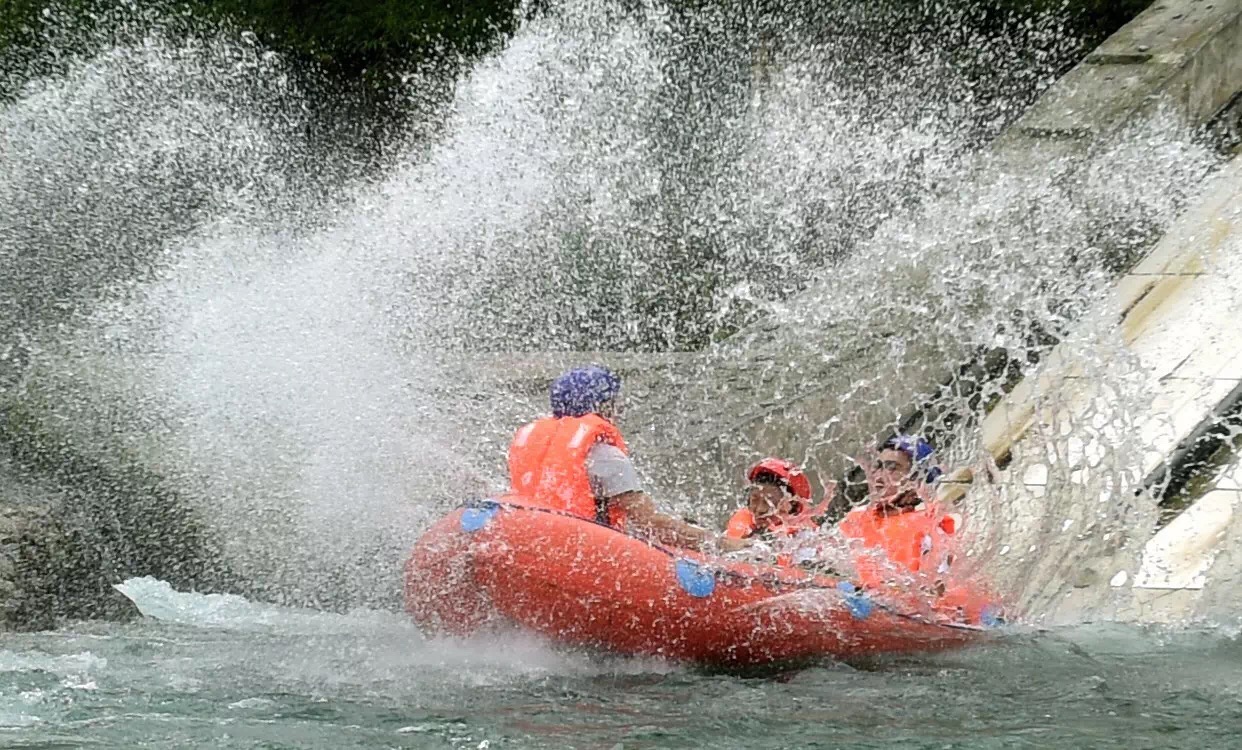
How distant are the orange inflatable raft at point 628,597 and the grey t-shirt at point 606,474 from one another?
0.34 m

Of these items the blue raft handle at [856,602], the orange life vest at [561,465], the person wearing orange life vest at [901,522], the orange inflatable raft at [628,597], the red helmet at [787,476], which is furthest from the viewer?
the red helmet at [787,476]

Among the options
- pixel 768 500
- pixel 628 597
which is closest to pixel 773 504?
pixel 768 500

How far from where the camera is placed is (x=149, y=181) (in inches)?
434

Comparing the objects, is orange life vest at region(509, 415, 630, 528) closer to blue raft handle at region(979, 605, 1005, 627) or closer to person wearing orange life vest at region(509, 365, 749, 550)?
person wearing orange life vest at region(509, 365, 749, 550)

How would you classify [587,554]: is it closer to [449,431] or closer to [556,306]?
[449,431]

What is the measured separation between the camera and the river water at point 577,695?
4.95 m

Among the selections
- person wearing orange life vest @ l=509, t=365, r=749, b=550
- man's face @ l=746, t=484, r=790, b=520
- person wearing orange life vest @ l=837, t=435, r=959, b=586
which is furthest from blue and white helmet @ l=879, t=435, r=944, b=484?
person wearing orange life vest @ l=509, t=365, r=749, b=550

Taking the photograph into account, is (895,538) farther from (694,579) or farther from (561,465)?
(561,465)

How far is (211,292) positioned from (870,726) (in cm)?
504

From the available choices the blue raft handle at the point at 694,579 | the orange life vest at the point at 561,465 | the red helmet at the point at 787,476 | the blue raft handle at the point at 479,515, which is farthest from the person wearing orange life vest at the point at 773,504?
the blue raft handle at the point at 479,515

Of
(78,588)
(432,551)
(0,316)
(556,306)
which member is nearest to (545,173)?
(556,306)

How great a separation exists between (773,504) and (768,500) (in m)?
0.03

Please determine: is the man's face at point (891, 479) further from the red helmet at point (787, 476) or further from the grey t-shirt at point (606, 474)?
the grey t-shirt at point (606, 474)

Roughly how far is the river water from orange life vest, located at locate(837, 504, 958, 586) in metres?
0.41
